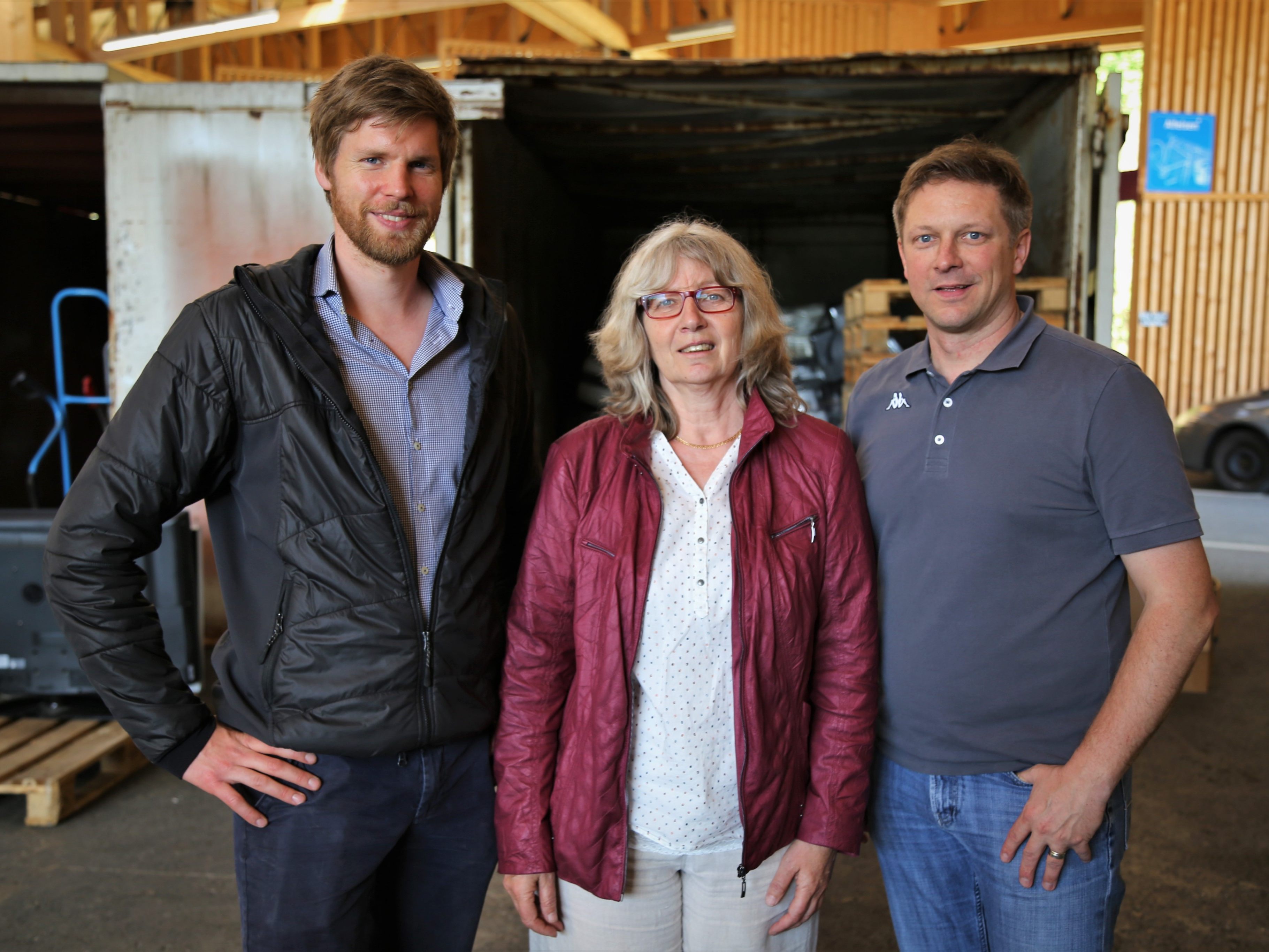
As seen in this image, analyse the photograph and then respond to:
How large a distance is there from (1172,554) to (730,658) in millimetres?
817

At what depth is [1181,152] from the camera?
12289 mm

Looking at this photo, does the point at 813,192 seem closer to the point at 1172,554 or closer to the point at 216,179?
the point at 216,179

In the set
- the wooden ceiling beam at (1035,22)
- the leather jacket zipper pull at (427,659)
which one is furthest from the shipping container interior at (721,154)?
the wooden ceiling beam at (1035,22)

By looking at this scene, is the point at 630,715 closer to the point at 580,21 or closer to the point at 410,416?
the point at 410,416

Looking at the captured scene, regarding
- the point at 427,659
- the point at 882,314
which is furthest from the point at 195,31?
the point at 427,659

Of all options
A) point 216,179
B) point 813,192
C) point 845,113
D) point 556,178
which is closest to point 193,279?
point 216,179

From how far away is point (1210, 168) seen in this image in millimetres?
12266

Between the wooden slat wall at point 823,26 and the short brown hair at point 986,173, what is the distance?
10295 mm

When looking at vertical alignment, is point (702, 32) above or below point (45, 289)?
above

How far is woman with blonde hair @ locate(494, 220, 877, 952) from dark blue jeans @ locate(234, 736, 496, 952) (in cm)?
10

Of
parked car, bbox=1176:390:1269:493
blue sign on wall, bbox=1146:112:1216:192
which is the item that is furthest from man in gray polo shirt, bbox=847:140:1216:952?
blue sign on wall, bbox=1146:112:1216:192

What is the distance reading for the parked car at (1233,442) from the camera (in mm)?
10609

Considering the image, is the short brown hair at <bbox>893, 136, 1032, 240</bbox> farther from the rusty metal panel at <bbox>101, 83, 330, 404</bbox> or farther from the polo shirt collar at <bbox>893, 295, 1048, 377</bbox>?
the rusty metal panel at <bbox>101, 83, 330, 404</bbox>

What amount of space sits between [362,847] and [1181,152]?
13.9 meters
